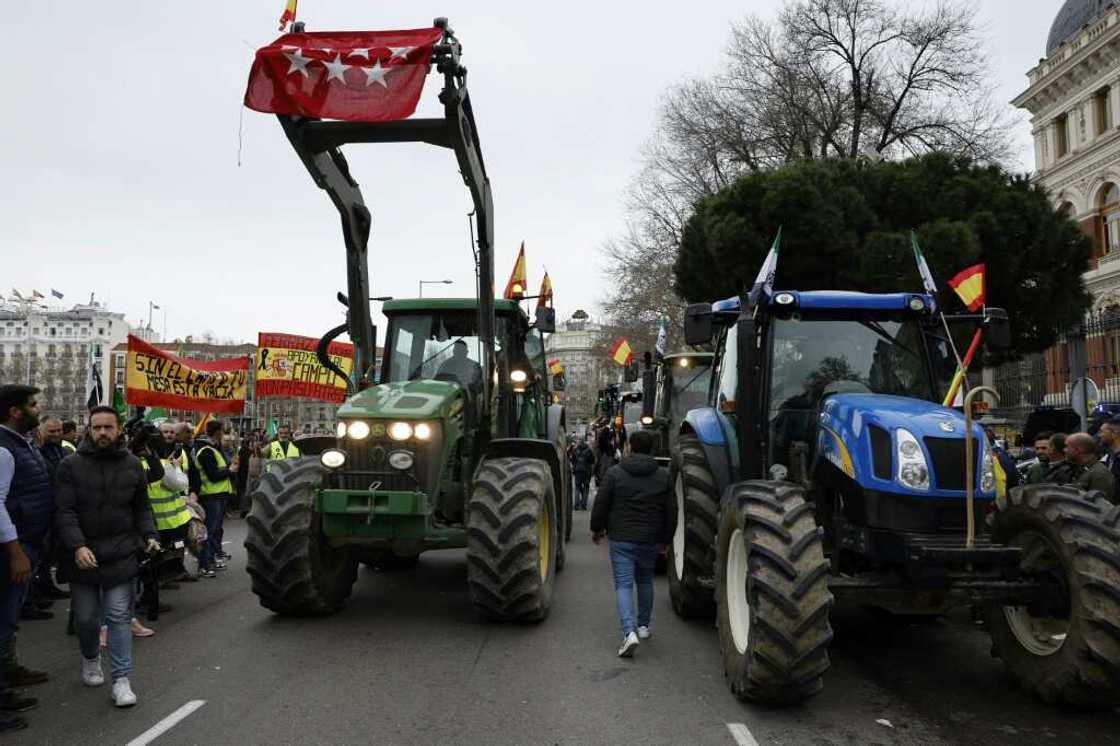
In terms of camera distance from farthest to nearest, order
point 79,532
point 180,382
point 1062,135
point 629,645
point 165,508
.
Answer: point 1062,135
point 180,382
point 165,508
point 629,645
point 79,532

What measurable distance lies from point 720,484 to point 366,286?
407cm

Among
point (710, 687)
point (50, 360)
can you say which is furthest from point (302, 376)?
point (50, 360)

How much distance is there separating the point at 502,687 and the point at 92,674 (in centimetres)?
270

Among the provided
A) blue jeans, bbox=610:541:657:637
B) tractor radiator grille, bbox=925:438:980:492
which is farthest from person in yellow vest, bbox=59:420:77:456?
tractor radiator grille, bbox=925:438:980:492

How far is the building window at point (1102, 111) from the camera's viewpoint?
102 feet

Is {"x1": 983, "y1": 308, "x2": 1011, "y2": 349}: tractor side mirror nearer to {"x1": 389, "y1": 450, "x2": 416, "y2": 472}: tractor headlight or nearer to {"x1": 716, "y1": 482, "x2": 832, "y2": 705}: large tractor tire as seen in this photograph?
{"x1": 716, "y1": 482, "x2": 832, "y2": 705}: large tractor tire

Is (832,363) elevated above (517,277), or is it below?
below

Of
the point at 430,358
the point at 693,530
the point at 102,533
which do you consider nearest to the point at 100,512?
the point at 102,533

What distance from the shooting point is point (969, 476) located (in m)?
Result: 4.80

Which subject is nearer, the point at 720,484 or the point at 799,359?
the point at 799,359

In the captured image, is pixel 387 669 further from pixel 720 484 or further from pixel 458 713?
pixel 720 484

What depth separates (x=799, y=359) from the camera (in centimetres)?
640

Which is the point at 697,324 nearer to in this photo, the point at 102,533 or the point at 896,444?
the point at 896,444

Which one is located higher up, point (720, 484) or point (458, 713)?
point (720, 484)
